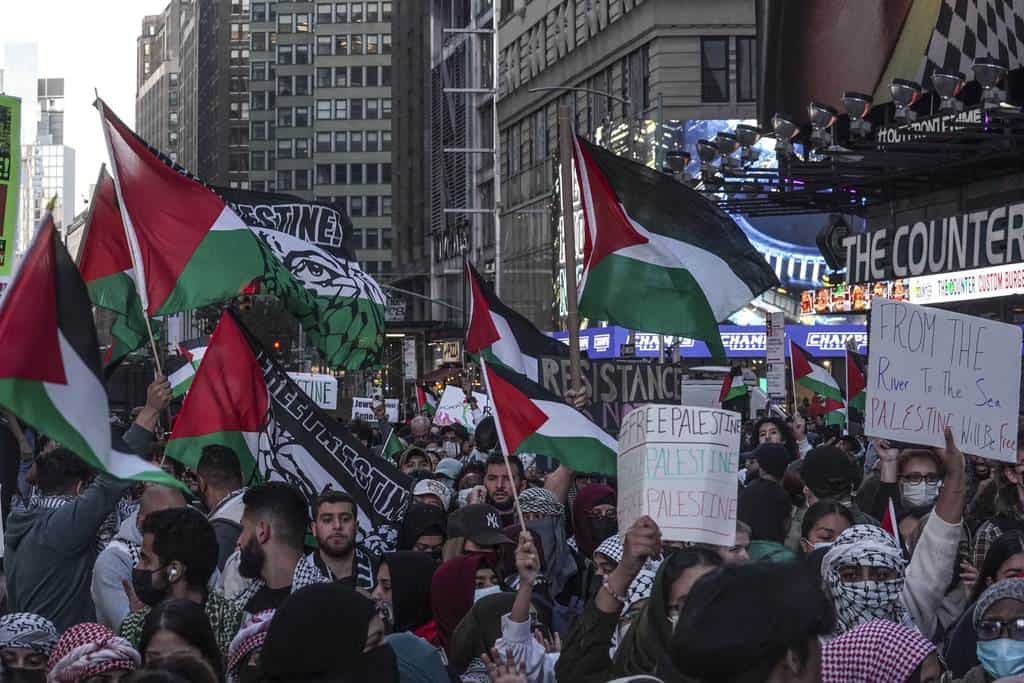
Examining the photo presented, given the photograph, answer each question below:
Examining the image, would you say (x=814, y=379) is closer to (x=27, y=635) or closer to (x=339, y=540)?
(x=339, y=540)

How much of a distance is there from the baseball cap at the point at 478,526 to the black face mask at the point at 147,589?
166 cm

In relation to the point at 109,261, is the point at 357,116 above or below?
above

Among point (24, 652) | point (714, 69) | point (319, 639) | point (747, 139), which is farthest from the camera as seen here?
point (714, 69)

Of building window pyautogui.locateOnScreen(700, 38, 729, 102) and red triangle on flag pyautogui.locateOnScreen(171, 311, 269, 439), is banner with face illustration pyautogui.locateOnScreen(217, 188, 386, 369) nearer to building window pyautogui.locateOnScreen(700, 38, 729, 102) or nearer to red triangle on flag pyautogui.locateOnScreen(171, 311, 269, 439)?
red triangle on flag pyautogui.locateOnScreen(171, 311, 269, 439)

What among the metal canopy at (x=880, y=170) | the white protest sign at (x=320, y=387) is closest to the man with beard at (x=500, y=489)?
the white protest sign at (x=320, y=387)

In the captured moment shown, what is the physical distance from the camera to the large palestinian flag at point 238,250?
1105cm

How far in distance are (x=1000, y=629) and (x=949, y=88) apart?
69.8 feet

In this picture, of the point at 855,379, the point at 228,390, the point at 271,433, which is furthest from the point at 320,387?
→ the point at 271,433

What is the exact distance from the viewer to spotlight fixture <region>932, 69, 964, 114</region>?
85.1 ft

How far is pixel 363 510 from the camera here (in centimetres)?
894

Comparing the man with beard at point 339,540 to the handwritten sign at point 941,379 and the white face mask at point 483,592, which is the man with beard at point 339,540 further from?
the handwritten sign at point 941,379

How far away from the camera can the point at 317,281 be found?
13.0 meters

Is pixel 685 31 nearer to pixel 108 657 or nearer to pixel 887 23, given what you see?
pixel 887 23

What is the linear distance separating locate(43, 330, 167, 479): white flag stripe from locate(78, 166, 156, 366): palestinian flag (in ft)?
15.2
